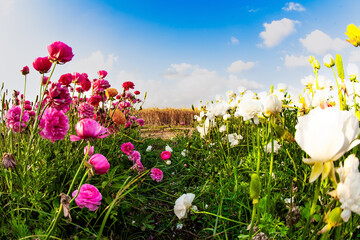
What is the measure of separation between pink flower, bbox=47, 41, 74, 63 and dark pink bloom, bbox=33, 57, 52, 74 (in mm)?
63

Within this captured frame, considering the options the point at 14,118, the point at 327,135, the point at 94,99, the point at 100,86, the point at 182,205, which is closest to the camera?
the point at 327,135

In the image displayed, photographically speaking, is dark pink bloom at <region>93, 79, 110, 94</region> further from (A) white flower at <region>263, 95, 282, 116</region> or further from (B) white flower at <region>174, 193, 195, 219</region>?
(A) white flower at <region>263, 95, 282, 116</region>

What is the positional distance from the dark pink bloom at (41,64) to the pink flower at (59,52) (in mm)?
63

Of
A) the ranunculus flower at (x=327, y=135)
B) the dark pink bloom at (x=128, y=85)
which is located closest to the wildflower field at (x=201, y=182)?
the ranunculus flower at (x=327, y=135)

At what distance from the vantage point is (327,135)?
1.93ft

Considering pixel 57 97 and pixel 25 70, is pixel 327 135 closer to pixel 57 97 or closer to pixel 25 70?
pixel 57 97

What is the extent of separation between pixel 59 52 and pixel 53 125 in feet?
1.36

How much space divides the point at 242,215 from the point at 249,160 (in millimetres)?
456

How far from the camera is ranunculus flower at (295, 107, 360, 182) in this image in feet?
1.89

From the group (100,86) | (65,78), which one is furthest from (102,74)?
(65,78)

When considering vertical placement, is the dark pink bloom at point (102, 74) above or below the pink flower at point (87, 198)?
above

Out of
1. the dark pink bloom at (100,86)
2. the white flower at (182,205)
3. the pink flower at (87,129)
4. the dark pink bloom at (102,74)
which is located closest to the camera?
the pink flower at (87,129)

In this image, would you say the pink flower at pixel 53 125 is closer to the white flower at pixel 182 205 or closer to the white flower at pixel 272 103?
the white flower at pixel 182 205

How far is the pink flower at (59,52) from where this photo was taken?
1.43 metres
